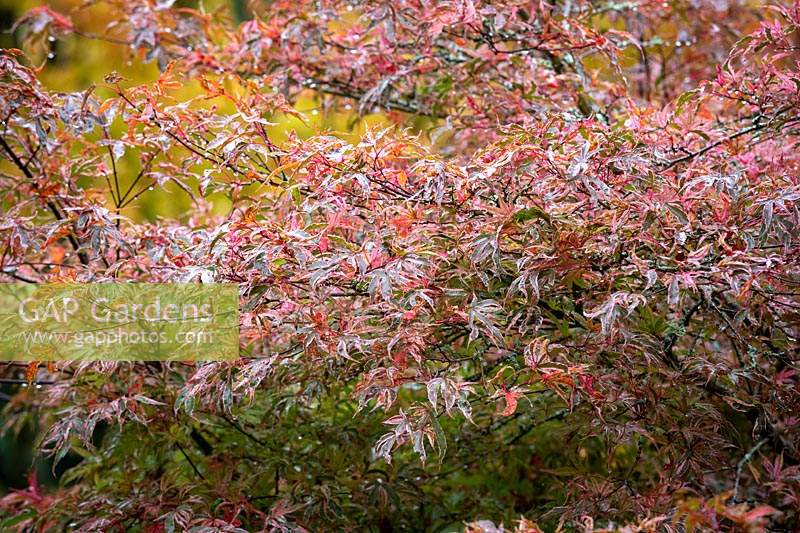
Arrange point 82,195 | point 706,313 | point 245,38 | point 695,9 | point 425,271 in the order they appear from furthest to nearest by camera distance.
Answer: point 695,9 < point 245,38 < point 82,195 < point 706,313 < point 425,271

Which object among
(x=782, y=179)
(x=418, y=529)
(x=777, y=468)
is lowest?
(x=418, y=529)

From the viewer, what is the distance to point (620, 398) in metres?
1.76

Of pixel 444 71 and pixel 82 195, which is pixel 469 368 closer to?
pixel 444 71

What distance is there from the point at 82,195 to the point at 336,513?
1094 millimetres

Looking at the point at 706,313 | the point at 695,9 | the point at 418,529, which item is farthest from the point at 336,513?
the point at 695,9

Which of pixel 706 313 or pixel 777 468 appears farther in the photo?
pixel 706 313

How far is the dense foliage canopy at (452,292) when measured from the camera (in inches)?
64.3

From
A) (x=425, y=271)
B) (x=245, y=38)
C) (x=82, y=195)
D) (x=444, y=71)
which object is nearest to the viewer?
(x=425, y=271)

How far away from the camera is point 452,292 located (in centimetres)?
167

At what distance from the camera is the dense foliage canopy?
1.63 metres

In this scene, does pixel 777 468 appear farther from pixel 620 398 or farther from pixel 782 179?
pixel 782 179

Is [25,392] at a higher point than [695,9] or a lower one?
lower

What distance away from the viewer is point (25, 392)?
2703 millimetres

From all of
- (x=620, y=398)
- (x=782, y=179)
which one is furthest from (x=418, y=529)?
(x=782, y=179)
